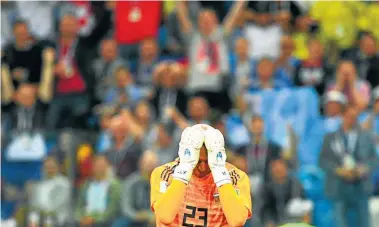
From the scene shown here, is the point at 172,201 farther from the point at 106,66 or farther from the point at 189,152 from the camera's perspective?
the point at 106,66

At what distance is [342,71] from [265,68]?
3.95ft

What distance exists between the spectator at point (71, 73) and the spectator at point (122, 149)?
1.09 metres

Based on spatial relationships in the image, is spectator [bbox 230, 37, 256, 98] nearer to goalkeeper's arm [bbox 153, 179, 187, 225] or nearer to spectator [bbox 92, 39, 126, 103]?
spectator [bbox 92, 39, 126, 103]

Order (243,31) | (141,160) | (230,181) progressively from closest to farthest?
(230,181) < (141,160) < (243,31)

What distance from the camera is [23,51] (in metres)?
15.9

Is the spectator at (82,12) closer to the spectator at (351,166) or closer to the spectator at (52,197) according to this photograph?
the spectator at (52,197)

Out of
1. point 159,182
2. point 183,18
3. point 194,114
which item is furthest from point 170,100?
point 159,182

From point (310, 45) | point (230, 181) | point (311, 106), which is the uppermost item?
point (310, 45)

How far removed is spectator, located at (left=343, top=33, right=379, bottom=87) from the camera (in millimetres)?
15180

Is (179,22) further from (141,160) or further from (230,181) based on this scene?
(230,181)

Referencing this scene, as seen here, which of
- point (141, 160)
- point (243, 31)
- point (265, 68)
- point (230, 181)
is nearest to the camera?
point (230, 181)

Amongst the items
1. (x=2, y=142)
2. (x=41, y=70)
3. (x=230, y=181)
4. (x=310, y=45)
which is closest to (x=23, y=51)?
(x=41, y=70)

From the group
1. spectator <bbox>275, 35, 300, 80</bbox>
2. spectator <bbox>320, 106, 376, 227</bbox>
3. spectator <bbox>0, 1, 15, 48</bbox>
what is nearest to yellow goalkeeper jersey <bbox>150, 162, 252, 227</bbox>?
spectator <bbox>320, 106, 376, 227</bbox>

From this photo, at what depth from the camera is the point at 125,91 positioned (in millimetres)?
15781
